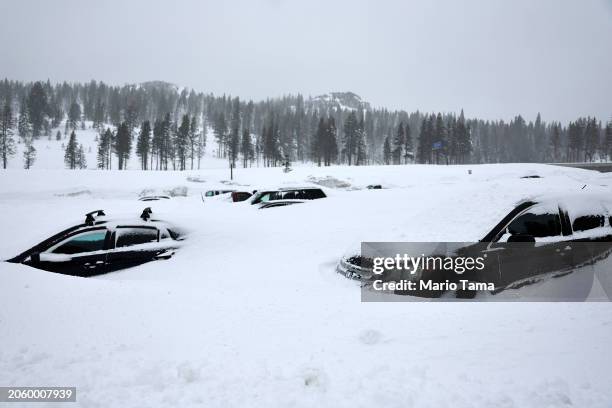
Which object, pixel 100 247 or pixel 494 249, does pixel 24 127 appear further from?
pixel 494 249

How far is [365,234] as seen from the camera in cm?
654

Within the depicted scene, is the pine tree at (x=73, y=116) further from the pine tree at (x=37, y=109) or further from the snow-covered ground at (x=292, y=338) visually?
the snow-covered ground at (x=292, y=338)

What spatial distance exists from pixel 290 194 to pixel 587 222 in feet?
28.7

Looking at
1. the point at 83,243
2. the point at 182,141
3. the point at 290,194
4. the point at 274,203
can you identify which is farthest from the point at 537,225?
the point at 182,141

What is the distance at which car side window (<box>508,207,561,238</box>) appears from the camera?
4.65m

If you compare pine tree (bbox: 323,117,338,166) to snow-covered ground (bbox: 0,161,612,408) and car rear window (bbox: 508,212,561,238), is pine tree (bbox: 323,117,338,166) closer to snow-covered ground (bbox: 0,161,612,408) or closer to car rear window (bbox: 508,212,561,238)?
snow-covered ground (bbox: 0,161,612,408)

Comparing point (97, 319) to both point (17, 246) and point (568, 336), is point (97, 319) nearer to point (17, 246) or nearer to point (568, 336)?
point (17, 246)

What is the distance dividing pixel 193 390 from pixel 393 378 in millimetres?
1601

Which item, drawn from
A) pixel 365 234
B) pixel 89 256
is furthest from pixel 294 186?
pixel 89 256

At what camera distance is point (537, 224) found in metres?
4.71

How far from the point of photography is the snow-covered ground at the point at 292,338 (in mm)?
2533

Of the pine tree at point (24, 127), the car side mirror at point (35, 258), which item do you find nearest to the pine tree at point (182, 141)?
the pine tree at point (24, 127)

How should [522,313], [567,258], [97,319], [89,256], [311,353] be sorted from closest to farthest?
[311,353]
[97,319]
[522,313]
[567,258]
[89,256]

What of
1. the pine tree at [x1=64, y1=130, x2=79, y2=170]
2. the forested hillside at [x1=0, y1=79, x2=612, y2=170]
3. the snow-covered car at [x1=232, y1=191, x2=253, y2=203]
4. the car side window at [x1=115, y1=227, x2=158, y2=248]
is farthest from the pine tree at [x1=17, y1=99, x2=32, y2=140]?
the car side window at [x1=115, y1=227, x2=158, y2=248]
